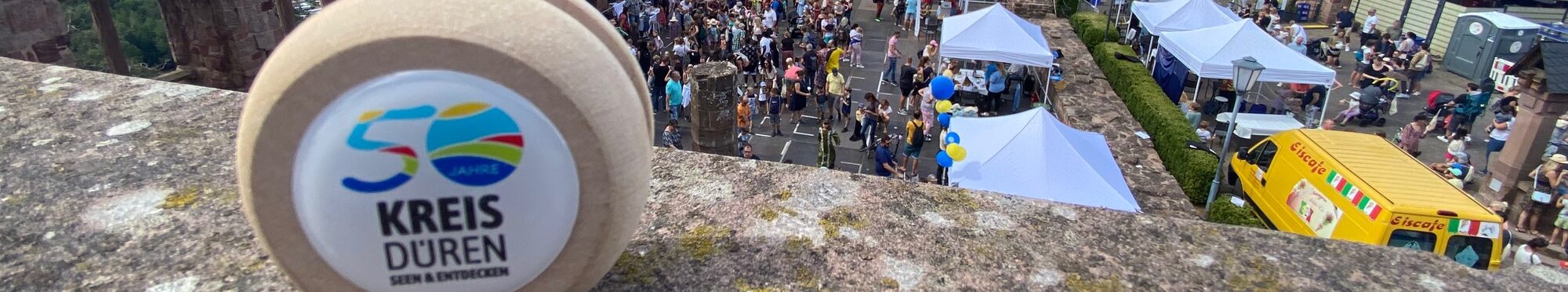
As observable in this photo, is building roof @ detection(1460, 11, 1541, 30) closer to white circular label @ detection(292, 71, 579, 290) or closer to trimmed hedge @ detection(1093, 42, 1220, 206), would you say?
trimmed hedge @ detection(1093, 42, 1220, 206)

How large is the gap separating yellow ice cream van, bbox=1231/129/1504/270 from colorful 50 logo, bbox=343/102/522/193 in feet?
28.2

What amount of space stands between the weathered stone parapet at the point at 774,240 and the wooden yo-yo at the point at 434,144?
1.87 feet

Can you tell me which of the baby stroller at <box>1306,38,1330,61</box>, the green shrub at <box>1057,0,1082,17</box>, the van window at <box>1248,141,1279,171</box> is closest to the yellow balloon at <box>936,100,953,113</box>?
the van window at <box>1248,141,1279,171</box>

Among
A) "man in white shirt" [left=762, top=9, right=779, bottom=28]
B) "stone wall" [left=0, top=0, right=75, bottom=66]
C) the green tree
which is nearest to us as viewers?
"stone wall" [left=0, top=0, right=75, bottom=66]

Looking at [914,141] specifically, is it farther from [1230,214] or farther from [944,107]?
[1230,214]

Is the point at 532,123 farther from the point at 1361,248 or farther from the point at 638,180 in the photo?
the point at 1361,248

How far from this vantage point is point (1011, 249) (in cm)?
292

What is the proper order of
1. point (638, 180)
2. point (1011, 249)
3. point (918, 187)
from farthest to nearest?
point (918, 187), point (1011, 249), point (638, 180)

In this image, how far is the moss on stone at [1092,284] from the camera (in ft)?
8.88

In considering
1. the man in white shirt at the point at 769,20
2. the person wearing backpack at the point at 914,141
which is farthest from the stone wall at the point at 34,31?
the man in white shirt at the point at 769,20

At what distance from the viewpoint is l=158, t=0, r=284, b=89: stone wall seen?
12398mm

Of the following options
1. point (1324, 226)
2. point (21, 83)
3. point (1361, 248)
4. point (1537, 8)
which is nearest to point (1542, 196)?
point (1324, 226)

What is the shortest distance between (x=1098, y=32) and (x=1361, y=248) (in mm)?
18264

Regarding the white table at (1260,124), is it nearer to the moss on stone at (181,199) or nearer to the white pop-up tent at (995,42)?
the white pop-up tent at (995,42)
